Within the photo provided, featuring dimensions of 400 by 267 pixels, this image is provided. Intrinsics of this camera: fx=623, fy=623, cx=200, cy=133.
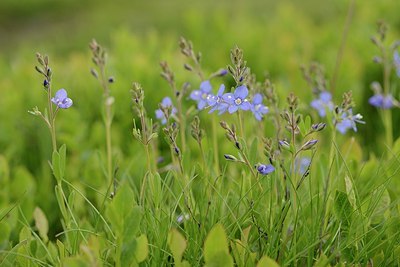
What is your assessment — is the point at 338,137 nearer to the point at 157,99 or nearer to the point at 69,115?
the point at 157,99

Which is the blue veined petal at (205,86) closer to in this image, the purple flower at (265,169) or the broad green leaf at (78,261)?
the purple flower at (265,169)

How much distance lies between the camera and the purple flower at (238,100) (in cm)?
198

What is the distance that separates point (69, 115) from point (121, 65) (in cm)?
75

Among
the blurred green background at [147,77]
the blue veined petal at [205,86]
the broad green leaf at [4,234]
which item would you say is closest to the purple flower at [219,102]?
the blue veined petal at [205,86]

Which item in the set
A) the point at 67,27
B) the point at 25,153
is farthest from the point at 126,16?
the point at 25,153

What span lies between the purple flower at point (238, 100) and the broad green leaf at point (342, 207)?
423 millimetres

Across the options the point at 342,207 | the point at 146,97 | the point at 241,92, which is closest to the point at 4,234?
the point at 241,92

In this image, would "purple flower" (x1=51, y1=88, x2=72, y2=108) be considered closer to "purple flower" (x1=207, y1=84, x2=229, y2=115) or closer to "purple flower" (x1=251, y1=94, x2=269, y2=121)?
"purple flower" (x1=207, y1=84, x2=229, y2=115)

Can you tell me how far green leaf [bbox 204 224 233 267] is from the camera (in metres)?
1.78

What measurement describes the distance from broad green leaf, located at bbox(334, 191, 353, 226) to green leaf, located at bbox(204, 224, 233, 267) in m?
0.46

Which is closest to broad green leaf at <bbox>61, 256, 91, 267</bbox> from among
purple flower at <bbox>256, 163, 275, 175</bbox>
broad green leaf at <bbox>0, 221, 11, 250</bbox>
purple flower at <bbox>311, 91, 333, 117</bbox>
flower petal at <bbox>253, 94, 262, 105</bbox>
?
purple flower at <bbox>256, 163, 275, 175</bbox>

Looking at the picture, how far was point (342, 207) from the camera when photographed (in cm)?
205

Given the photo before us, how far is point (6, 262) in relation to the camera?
2.11 meters

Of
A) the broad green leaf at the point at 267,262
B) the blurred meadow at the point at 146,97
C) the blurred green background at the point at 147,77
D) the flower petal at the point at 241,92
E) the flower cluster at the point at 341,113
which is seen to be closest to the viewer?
the broad green leaf at the point at 267,262
